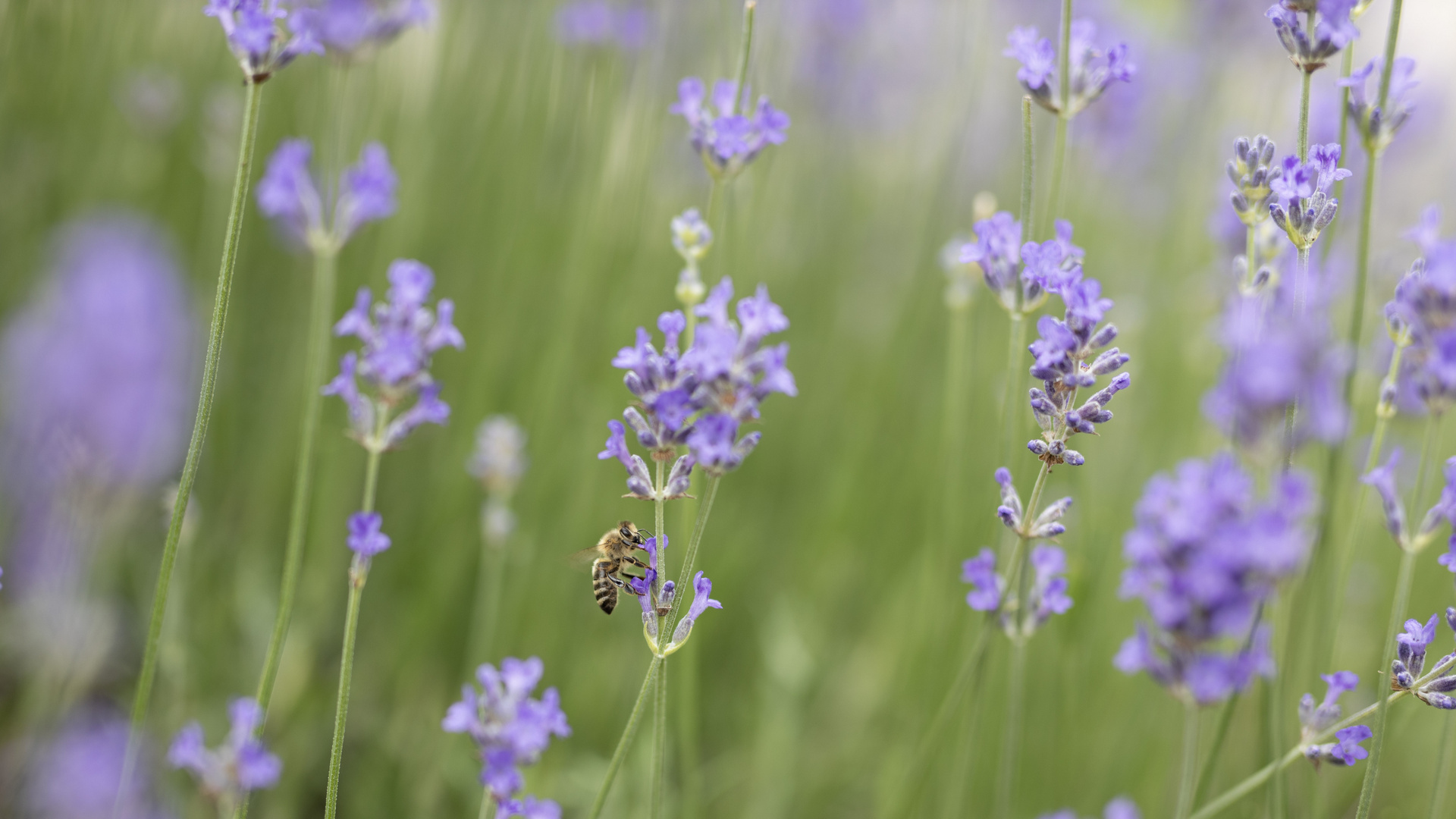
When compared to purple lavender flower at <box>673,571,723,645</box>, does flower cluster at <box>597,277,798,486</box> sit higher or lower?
higher

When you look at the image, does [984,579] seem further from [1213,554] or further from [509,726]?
[509,726]

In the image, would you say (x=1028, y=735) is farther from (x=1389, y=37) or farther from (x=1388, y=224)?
(x=1388, y=224)

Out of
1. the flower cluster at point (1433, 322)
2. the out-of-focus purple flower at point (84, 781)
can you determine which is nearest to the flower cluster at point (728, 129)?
the flower cluster at point (1433, 322)

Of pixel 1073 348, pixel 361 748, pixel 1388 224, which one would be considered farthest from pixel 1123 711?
pixel 1388 224

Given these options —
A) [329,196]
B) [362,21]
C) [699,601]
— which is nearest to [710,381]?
[699,601]

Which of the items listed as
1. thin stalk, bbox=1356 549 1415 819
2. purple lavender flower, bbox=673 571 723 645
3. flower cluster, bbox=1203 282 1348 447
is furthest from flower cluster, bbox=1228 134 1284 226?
purple lavender flower, bbox=673 571 723 645

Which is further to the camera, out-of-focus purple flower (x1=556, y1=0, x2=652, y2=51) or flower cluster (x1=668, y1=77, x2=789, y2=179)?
out-of-focus purple flower (x1=556, y1=0, x2=652, y2=51)

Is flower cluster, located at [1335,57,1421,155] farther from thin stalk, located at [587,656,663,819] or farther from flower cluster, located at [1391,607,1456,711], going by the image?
thin stalk, located at [587,656,663,819]
